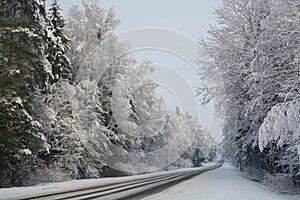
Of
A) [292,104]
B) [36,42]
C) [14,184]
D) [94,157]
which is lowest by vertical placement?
[14,184]

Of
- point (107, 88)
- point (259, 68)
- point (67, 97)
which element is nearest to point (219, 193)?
point (259, 68)

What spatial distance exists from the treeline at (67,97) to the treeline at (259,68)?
8.79 meters

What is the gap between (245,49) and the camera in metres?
14.4

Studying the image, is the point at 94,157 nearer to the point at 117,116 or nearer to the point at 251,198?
the point at 117,116

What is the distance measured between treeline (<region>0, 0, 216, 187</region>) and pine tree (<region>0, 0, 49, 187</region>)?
1.7 inches

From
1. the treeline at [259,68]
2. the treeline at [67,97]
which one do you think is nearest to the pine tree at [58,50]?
the treeline at [67,97]

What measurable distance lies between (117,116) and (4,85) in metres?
13.1

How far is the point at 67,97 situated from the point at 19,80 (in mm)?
7399

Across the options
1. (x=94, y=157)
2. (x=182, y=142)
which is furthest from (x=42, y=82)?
(x=182, y=142)

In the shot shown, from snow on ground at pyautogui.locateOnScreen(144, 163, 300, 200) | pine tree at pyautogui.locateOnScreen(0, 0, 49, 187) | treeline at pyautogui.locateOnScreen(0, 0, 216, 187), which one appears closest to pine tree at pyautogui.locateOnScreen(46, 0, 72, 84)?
treeline at pyautogui.locateOnScreen(0, 0, 216, 187)

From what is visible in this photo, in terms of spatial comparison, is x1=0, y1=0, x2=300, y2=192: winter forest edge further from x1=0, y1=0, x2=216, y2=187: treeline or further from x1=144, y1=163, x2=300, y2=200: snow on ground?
x1=144, y1=163, x2=300, y2=200: snow on ground

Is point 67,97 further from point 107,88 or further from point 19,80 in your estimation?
point 19,80

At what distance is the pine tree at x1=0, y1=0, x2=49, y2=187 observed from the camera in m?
12.7

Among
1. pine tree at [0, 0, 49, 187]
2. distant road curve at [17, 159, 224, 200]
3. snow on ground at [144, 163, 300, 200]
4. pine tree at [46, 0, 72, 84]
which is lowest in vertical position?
distant road curve at [17, 159, 224, 200]
